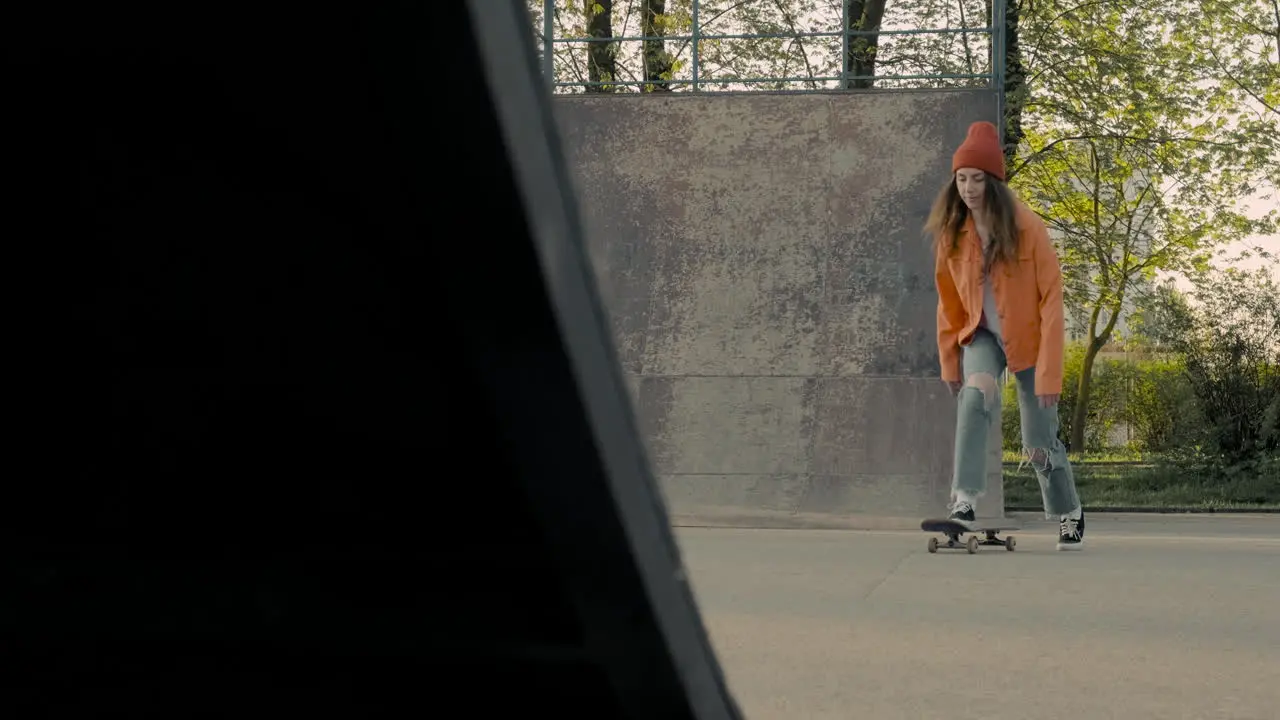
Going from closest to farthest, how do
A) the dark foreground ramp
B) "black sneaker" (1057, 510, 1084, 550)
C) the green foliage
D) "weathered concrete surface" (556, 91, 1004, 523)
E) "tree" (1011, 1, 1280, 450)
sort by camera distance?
the dark foreground ramp
"black sneaker" (1057, 510, 1084, 550)
"weathered concrete surface" (556, 91, 1004, 523)
the green foliage
"tree" (1011, 1, 1280, 450)

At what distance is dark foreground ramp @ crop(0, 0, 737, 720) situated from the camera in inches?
27.7

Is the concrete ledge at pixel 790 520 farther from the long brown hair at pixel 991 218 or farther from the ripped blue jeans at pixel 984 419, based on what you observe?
the long brown hair at pixel 991 218

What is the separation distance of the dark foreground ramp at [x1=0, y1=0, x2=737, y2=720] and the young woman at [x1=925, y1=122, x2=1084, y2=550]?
6951 millimetres

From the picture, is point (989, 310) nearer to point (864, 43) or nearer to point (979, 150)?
point (979, 150)

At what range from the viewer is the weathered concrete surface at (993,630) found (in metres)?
3.81

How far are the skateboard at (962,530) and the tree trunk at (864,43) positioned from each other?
21.1 ft

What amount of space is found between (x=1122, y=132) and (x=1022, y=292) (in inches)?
590

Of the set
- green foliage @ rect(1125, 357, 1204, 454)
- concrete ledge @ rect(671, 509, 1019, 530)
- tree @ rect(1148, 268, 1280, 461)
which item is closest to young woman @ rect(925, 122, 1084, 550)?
concrete ledge @ rect(671, 509, 1019, 530)

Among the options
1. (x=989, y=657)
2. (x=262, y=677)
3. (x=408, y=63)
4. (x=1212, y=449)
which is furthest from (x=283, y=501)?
(x=1212, y=449)

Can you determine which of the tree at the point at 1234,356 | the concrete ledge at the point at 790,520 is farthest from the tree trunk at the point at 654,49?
the concrete ledge at the point at 790,520

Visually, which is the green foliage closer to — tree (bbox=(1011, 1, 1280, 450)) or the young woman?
tree (bbox=(1011, 1, 1280, 450))

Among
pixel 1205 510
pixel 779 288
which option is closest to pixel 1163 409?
pixel 1205 510

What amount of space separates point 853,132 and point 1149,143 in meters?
9.70

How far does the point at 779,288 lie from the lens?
1223cm
